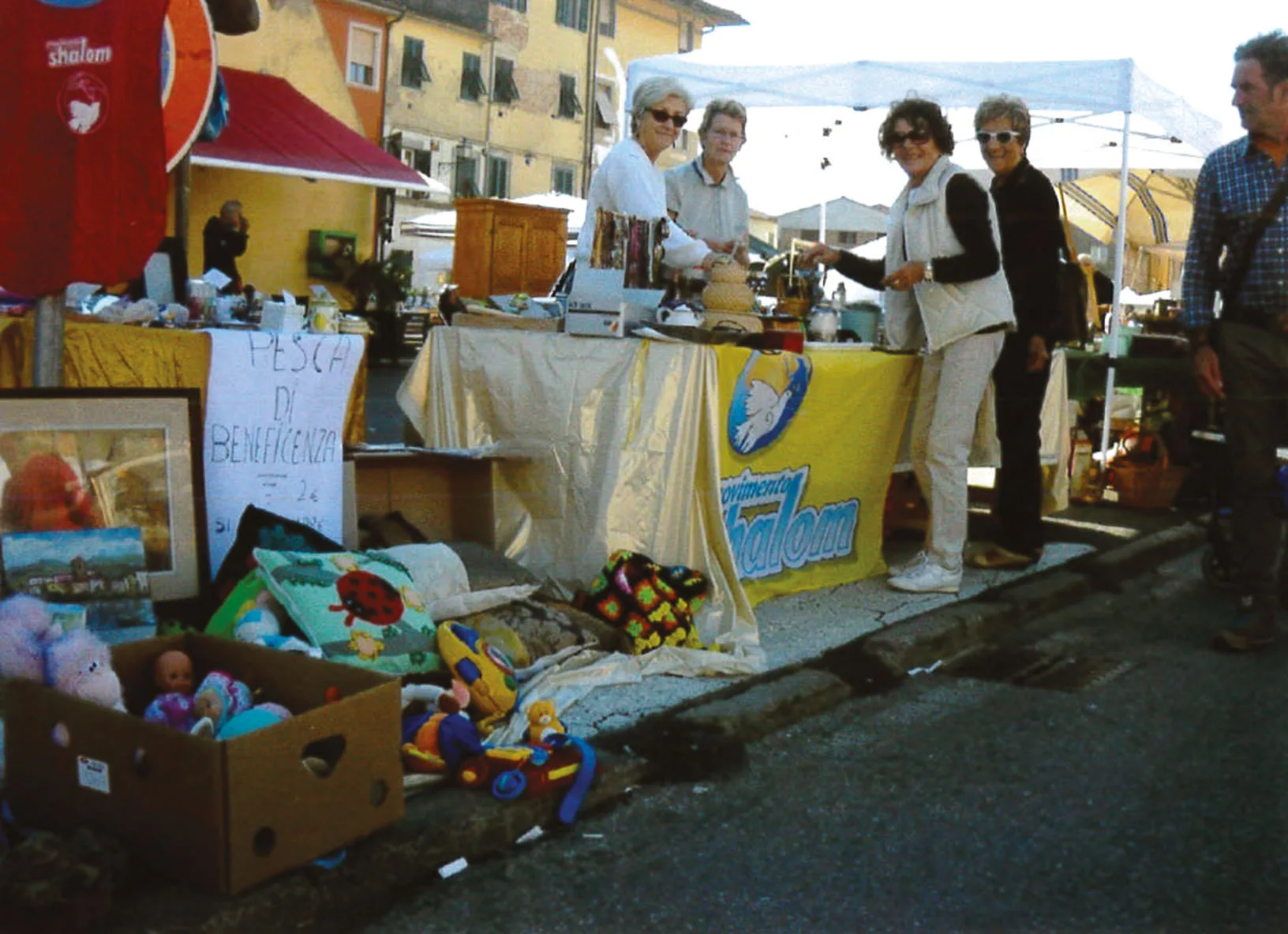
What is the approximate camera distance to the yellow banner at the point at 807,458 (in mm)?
5195

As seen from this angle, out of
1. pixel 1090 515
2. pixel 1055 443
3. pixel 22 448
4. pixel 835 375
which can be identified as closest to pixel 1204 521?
pixel 1090 515

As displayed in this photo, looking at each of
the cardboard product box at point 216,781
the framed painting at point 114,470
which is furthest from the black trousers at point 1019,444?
the cardboard product box at point 216,781

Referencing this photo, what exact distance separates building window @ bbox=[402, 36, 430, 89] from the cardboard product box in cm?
3296

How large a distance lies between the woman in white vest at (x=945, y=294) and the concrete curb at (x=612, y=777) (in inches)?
14.0

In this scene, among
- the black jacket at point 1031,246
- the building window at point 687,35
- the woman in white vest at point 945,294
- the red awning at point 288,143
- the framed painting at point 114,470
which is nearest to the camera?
the framed painting at point 114,470

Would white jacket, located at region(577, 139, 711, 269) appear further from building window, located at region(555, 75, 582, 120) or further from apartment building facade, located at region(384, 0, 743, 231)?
building window, located at region(555, 75, 582, 120)

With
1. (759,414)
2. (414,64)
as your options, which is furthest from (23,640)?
(414,64)

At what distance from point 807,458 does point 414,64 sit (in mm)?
30831

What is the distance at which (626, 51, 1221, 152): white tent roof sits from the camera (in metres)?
8.38

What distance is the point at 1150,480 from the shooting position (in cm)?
863

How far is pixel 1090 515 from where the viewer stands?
8.34 meters

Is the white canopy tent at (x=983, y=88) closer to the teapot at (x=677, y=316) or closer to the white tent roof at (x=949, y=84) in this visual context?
the white tent roof at (x=949, y=84)

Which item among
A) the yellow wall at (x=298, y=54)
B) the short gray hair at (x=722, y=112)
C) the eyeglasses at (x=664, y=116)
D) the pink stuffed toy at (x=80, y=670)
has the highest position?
the yellow wall at (x=298, y=54)

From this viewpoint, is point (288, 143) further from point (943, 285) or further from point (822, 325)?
point (943, 285)
